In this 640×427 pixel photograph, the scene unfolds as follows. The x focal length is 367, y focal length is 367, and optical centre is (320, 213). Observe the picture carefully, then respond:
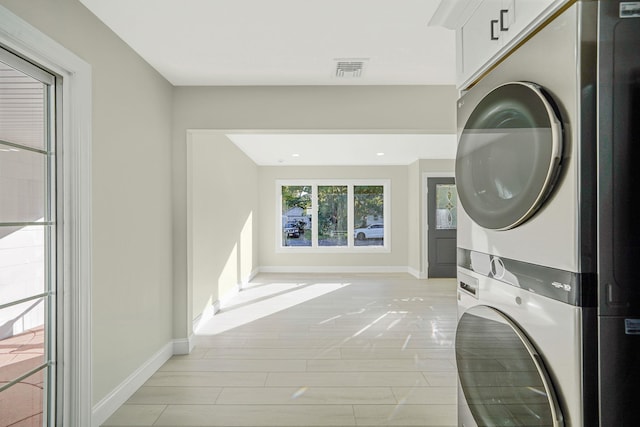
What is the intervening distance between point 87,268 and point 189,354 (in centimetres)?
158

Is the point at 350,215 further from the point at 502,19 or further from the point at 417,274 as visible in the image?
the point at 502,19

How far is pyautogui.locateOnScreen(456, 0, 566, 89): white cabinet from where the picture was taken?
125cm

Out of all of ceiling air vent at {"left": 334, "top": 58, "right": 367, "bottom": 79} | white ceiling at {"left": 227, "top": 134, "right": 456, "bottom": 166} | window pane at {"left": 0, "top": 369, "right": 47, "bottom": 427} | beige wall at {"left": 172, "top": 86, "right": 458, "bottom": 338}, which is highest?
ceiling air vent at {"left": 334, "top": 58, "right": 367, "bottom": 79}

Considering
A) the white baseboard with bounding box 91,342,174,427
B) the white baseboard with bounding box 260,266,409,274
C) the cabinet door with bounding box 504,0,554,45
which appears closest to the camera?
the cabinet door with bounding box 504,0,554,45

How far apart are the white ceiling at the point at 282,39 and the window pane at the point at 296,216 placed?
514 centimetres

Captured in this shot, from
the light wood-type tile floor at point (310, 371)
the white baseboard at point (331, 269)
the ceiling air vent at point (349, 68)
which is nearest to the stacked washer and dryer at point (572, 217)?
the light wood-type tile floor at point (310, 371)

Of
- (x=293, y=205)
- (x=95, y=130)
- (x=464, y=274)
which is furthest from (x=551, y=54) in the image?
(x=293, y=205)

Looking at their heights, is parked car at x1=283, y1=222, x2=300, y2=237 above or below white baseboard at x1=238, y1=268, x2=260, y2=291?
above

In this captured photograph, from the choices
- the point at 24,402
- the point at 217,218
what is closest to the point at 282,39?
the point at 24,402

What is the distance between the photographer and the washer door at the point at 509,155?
43.2 inches

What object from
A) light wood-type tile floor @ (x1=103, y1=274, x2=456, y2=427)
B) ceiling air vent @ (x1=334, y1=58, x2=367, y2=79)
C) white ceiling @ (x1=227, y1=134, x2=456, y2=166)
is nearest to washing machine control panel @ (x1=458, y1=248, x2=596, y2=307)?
light wood-type tile floor @ (x1=103, y1=274, x2=456, y2=427)

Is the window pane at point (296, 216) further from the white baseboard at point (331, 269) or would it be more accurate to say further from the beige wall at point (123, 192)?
the beige wall at point (123, 192)

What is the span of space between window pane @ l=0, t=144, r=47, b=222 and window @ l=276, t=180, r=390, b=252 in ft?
20.8

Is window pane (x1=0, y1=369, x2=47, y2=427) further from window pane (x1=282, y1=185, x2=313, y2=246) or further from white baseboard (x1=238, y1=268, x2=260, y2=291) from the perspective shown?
window pane (x1=282, y1=185, x2=313, y2=246)
